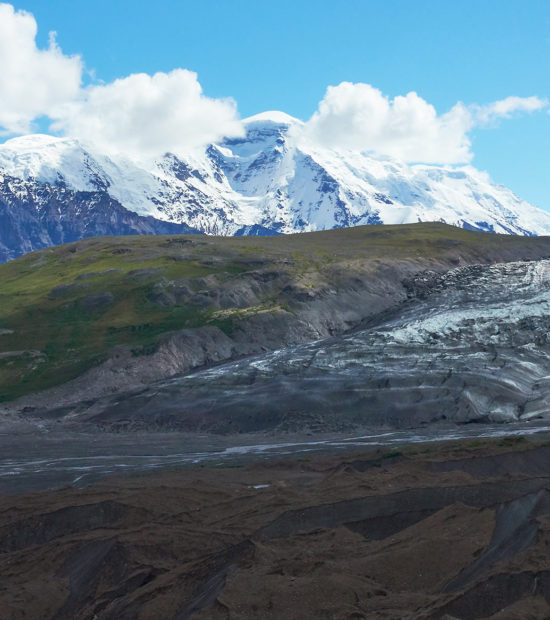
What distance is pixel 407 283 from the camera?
151 m

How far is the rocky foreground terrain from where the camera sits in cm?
2928

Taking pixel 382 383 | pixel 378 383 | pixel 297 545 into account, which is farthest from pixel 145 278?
pixel 297 545

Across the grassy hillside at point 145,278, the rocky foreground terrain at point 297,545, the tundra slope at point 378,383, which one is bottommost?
the rocky foreground terrain at point 297,545

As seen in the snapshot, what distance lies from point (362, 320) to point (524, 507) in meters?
96.3

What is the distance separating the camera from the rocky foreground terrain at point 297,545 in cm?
2928

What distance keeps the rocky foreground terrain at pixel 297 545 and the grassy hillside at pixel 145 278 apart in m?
69.0

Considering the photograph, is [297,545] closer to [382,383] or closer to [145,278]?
[382,383]

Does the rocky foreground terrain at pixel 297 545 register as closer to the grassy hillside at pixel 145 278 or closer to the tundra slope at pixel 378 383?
the tundra slope at pixel 378 383

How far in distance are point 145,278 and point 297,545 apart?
11730 cm

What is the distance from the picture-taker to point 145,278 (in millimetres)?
152375

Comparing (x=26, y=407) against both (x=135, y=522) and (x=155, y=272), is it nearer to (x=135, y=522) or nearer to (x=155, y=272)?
(x=155, y=272)

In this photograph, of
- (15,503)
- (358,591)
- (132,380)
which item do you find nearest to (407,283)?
(132,380)

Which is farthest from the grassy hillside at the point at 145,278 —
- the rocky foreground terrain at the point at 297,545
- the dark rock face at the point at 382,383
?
the rocky foreground terrain at the point at 297,545

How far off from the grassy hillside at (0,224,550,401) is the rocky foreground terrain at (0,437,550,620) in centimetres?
6905
